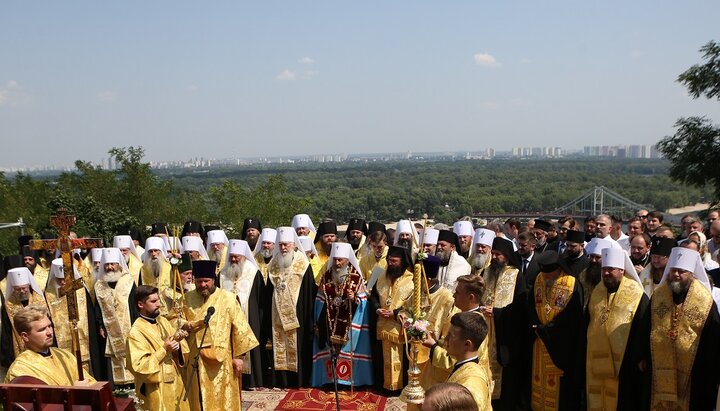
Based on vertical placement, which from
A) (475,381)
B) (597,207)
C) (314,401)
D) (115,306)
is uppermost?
(475,381)

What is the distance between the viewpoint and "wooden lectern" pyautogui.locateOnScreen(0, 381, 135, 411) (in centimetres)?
341

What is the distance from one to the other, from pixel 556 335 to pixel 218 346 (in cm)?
351

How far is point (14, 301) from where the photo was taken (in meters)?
8.09

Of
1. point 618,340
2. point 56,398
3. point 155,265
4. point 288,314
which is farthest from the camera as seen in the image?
point 155,265

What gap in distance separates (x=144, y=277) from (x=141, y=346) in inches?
155

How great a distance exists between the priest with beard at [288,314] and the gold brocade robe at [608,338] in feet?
12.3

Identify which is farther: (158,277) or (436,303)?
(158,277)

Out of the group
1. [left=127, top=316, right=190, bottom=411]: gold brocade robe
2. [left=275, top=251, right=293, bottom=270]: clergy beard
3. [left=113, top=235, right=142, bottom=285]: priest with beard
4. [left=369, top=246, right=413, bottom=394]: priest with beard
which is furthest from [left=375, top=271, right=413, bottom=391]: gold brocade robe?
[left=113, top=235, right=142, bottom=285]: priest with beard

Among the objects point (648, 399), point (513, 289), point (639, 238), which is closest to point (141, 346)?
point (513, 289)

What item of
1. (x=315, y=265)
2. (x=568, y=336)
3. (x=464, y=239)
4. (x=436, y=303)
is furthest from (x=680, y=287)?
(x=315, y=265)

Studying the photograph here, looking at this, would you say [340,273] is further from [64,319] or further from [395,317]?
[64,319]

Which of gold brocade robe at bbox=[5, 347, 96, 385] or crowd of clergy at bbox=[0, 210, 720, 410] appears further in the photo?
crowd of clergy at bbox=[0, 210, 720, 410]

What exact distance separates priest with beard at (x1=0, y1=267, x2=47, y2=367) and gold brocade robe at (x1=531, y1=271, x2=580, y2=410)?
20.6 feet

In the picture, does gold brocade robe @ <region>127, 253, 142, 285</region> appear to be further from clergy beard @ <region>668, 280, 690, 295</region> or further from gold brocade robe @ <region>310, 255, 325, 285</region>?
clergy beard @ <region>668, 280, 690, 295</region>
